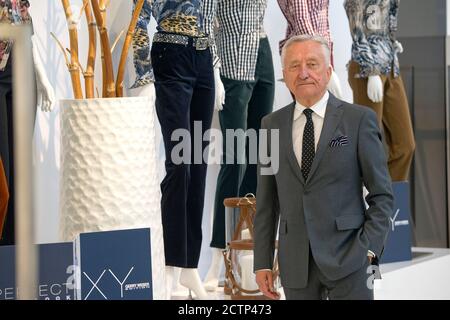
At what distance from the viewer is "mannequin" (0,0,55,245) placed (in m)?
3.54

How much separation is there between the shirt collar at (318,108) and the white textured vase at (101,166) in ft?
2.88

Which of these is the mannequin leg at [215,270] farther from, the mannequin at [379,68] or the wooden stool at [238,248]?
the mannequin at [379,68]

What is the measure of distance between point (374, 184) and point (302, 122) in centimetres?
31

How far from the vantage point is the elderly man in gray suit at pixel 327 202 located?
2.52m

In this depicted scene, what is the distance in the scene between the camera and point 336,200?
2539 mm

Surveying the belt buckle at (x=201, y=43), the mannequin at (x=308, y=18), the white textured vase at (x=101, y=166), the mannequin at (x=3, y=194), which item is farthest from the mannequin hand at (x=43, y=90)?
the mannequin at (x=308, y=18)

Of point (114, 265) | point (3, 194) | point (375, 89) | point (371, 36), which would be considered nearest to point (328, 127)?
point (114, 265)

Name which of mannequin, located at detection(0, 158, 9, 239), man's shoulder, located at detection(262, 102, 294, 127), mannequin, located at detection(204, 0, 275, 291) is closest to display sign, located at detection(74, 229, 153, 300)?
mannequin, located at detection(0, 158, 9, 239)

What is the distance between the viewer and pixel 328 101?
266 cm

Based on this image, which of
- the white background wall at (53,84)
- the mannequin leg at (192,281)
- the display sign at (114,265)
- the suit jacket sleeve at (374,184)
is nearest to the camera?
the suit jacket sleeve at (374,184)

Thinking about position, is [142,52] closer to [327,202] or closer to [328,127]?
[328,127]

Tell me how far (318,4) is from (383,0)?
0.62 meters

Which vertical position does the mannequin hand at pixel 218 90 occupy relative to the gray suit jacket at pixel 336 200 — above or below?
above
